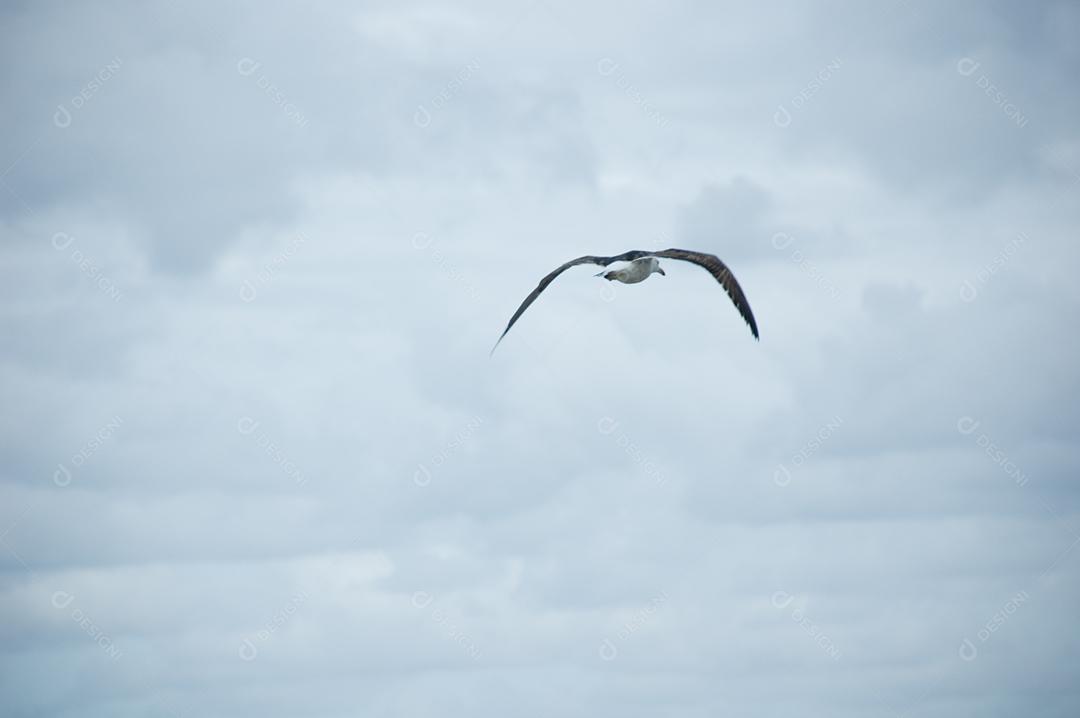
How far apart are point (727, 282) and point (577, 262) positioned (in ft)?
22.8

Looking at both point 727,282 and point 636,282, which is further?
point 636,282

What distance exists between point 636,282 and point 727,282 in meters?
6.39

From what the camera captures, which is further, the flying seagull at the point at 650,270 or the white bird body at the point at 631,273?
the white bird body at the point at 631,273

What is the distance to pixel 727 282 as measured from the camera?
67.7 metres

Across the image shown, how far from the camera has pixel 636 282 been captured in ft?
240

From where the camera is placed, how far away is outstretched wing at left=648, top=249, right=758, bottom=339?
219 feet

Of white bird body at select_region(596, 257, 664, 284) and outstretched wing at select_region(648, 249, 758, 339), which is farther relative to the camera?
white bird body at select_region(596, 257, 664, 284)

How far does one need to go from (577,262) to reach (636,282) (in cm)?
299

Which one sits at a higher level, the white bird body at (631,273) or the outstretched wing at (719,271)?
the white bird body at (631,273)

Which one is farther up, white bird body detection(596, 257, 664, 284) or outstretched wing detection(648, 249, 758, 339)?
white bird body detection(596, 257, 664, 284)

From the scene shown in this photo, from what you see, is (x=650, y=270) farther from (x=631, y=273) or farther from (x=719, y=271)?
(x=719, y=271)

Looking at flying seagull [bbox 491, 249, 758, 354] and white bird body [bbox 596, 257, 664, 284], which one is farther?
white bird body [bbox 596, 257, 664, 284]

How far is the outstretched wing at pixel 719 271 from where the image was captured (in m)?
66.7

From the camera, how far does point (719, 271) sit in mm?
67812
